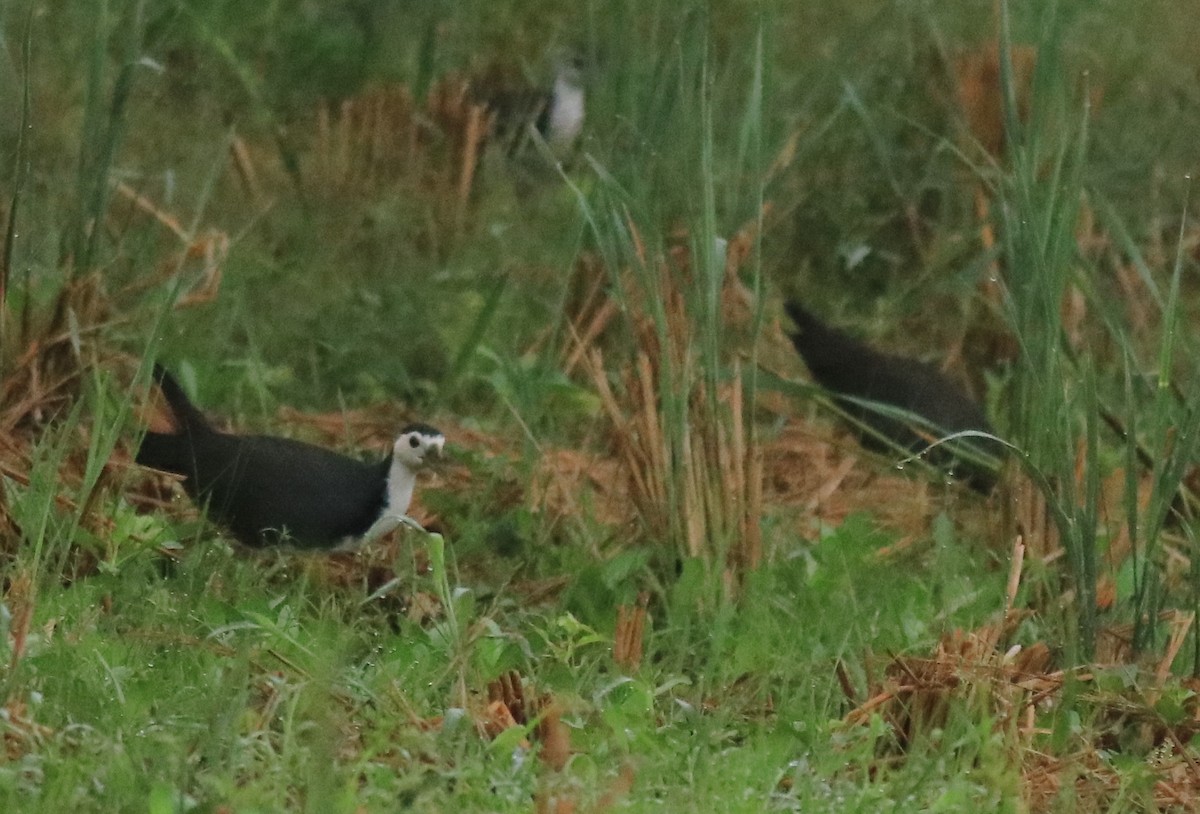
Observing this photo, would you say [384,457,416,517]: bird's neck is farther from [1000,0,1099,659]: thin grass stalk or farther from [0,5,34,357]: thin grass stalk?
[1000,0,1099,659]: thin grass stalk

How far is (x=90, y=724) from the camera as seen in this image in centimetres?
→ 334

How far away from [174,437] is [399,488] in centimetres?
51

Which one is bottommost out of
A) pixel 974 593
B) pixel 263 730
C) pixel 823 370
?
pixel 823 370

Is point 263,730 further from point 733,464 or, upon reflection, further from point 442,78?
point 442,78

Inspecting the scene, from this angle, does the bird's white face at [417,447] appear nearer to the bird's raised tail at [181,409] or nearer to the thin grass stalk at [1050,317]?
Answer: the bird's raised tail at [181,409]

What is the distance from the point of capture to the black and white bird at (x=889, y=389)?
5598mm

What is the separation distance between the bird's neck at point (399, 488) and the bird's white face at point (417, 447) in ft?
0.05

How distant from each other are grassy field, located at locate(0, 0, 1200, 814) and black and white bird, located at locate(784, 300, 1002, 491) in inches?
5.1

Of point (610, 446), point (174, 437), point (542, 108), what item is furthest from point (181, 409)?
point (542, 108)

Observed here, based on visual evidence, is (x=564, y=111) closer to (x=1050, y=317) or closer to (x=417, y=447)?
(x=417, y=447)

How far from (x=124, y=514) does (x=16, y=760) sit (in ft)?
4.23

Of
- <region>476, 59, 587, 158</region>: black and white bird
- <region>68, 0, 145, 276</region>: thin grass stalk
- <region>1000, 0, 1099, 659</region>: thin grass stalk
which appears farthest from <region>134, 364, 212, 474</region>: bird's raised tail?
<region>476, 59, 587, 158</region>: black and white bird

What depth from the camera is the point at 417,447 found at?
15.5 feet

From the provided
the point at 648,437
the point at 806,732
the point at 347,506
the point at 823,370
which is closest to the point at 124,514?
the point at 347,506
